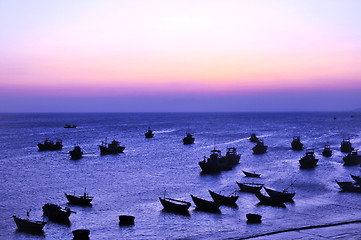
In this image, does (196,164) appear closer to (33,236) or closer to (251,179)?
(251,179)

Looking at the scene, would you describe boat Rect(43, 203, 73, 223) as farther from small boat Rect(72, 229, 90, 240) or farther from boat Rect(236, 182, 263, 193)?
boat Rect(236, 182, 263, 193)

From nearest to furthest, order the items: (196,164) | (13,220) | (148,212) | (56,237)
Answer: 1. (56,237)
2. (13,220)
3. (148,212)
4. (196,164)

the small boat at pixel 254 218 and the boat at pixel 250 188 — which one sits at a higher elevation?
the boat at pixel 250 188

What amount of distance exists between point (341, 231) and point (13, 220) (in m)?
38.6

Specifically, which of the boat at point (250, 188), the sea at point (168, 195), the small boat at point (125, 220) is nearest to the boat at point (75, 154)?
the sea at point (168, 195)

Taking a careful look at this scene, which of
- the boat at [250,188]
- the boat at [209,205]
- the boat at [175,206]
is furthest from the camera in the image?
the boat at [250,188]

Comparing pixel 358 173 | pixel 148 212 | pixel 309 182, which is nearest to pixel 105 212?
pixel 148 212

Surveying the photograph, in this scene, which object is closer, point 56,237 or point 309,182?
point 56,237

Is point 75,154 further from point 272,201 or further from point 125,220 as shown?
point 272,201

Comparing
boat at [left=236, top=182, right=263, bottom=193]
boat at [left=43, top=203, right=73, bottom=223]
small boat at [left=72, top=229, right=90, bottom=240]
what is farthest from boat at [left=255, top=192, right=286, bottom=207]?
boat at [left=43, top=203, right=73, bottom=223]

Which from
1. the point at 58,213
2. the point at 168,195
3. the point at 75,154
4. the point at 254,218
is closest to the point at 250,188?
the point at 168,195

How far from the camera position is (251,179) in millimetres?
73688

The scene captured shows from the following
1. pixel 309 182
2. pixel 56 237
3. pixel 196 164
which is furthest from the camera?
pixel 196 164

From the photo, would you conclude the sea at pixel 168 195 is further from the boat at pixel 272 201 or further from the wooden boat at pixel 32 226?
the boat at pixel 272 201
